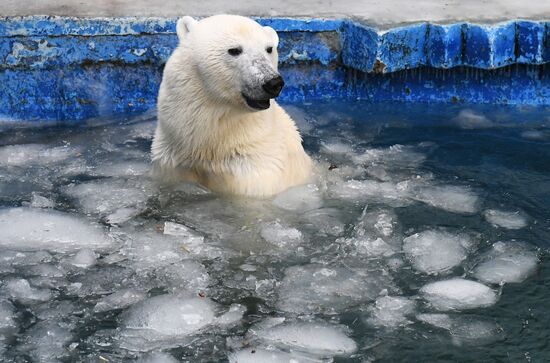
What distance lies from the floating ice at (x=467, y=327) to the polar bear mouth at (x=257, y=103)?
1.07 m

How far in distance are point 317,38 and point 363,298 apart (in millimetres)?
2539

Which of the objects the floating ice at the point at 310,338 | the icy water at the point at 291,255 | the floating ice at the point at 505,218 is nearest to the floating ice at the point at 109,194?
the icy water at the point at 291,255

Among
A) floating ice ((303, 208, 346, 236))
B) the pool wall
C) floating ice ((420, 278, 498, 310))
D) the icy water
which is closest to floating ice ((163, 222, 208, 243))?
the icy water

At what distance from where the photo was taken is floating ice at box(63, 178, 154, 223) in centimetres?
409

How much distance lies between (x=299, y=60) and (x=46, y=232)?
2267 mm

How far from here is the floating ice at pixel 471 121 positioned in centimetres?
522

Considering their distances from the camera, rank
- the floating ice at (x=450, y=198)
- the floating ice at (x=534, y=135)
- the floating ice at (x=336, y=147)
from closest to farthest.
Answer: the floating ice at (x=450, y=198) < the floating ice at (x=336, y=147) < the floating ice at (x=534, y=135)

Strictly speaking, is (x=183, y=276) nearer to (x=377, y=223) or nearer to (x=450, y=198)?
(x=377, y=223)

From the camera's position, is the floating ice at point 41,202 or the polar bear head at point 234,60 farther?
the floating ice at point 41,202

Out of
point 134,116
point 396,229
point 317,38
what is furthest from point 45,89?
point 396,229

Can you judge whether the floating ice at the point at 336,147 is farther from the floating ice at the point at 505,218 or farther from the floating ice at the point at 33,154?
the floating ice at the point at 33,154

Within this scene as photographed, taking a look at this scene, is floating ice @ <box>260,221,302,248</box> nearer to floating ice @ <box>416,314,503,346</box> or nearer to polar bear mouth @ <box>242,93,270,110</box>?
polar bear mouth @ <box>242,93,270,110</box>

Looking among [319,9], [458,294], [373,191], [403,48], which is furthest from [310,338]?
[319,9]

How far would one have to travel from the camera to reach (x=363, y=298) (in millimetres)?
3303
